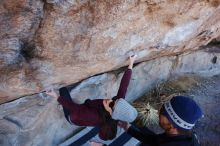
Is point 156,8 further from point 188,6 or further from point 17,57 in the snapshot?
point 17,57

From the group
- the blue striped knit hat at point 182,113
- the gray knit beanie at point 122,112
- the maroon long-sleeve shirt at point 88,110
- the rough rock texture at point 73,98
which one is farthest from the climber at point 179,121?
the rough rock texture at point 73,98

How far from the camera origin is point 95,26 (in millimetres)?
3072

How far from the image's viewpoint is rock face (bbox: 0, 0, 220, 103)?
2.68m

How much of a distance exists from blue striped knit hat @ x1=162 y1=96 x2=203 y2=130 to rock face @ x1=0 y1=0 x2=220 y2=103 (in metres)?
0.92

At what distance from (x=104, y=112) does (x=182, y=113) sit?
2.48 ft

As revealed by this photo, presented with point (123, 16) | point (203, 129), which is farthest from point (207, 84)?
point (123, 16)

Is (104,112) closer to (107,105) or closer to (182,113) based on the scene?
(107,105)

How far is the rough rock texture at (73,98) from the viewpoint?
3.26 m

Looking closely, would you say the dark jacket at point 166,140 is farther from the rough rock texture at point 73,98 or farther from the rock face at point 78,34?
the rough rock texture at point 73,98

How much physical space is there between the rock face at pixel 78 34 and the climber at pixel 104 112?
0.29m

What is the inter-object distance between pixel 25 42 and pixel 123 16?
0.79 m

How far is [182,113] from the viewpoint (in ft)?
7.84

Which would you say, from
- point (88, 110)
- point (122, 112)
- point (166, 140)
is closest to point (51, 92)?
point (88, 110)

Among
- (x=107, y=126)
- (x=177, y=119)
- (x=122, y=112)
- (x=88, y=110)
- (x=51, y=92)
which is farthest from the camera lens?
(x=51, y=92)
